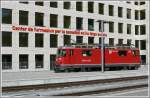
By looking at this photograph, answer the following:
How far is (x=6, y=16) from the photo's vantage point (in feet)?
168

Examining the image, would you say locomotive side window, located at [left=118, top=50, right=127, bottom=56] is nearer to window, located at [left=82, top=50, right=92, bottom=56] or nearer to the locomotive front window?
window, located at [left=82, top=50, right=92, bottom=56]

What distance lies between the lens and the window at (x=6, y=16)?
5070cm

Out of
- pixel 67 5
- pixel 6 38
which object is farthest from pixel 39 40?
pixel 67 5

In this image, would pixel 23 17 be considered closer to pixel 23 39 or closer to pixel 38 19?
pixel 38 19

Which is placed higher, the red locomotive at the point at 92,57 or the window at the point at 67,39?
the window at the point at 67,39

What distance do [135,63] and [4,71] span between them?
19.1m

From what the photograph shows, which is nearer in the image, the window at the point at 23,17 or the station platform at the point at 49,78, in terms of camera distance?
the station platform at the point at 49,78

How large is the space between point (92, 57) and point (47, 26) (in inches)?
457

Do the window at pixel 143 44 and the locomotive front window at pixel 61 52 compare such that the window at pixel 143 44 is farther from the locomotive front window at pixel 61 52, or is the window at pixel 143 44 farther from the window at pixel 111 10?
the locomotive front window at pixel 61 52

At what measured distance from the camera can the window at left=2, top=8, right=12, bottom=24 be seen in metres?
50.7

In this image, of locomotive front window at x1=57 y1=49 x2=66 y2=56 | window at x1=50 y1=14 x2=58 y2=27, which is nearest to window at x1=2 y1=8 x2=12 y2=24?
window at x1=50 y1=14 x2=58 y2=27

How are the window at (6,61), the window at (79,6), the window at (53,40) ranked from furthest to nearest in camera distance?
the window at (79,6), the window at (53,40), the window at (6,61)

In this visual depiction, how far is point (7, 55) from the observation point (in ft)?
168

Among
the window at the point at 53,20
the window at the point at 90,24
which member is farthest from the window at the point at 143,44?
the window at the point at 53,20
